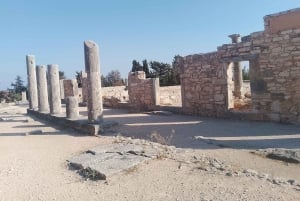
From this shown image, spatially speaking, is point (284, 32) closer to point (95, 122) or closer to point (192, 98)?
point (192, 98)

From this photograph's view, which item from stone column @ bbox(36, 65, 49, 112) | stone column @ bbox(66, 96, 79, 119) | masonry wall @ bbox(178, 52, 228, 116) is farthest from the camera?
stone column @ bbox(36, 65, 49, 112)

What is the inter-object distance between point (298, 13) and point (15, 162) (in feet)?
28.6

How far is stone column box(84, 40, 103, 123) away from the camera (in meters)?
10.2

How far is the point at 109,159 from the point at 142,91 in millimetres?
9690

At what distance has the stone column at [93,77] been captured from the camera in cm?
1023

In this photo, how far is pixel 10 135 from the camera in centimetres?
1069

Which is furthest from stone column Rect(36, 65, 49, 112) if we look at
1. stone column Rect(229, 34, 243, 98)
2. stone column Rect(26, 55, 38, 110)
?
stone column Rect(229, 34, 243, 98)

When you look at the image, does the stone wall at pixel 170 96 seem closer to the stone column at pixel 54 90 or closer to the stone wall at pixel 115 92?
the stone wall at pixel 115 92

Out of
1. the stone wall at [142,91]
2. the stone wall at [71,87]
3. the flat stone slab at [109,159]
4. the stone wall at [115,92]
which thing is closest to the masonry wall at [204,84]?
the stone wall at [142,91]

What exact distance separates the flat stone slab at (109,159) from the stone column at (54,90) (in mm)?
7046

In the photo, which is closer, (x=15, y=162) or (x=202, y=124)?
(x=15, y=162)

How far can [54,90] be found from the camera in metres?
14.2

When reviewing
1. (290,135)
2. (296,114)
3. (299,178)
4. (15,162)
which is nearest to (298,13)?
(296,114)

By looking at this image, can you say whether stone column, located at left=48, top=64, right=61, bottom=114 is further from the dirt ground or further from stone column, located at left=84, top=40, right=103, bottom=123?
the dirt ground
